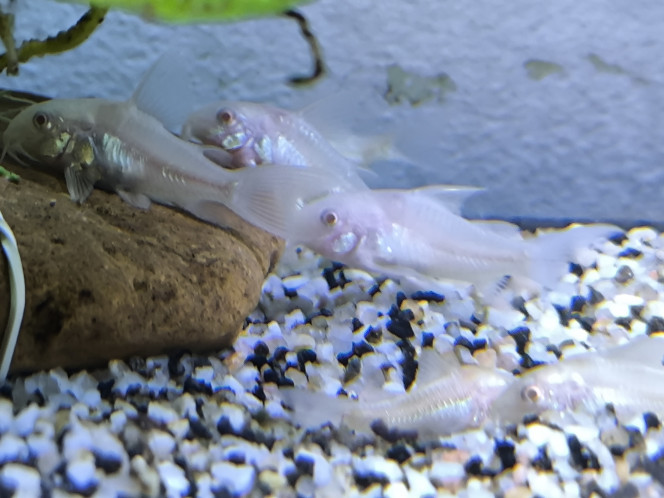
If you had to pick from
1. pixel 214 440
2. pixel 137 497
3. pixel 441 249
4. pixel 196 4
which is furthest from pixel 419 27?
pixel 137 497

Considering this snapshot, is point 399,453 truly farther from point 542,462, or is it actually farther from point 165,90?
point 165,90

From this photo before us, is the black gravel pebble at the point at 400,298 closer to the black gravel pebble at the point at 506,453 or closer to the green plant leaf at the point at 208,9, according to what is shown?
the black gravel pebble at the point at 506,453

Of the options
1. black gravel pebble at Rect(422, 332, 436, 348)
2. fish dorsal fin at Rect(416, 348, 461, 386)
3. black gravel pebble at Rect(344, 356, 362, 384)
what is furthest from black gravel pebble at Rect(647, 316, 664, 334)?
black gravel pebble at Rect(344, 356, 362, 384)

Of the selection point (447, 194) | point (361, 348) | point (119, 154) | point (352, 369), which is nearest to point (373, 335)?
point (361, 348)

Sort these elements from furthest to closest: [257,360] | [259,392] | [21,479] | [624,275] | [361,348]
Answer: [624,275], [361,348], [257,360], [259,392], [21,479]

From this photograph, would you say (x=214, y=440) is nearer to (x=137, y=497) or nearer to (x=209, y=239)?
(x=137, y=497)

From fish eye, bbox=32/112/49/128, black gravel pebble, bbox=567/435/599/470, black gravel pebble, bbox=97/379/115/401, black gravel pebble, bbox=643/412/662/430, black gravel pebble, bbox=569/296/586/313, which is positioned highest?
fish eye, bbox=32/112/49/128

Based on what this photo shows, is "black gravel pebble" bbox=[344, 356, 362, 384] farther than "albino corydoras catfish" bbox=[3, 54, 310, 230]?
No

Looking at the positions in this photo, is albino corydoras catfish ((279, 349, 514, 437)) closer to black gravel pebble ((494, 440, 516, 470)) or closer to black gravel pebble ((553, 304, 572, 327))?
black gravel pebble ((494, 440, 516, 470))
